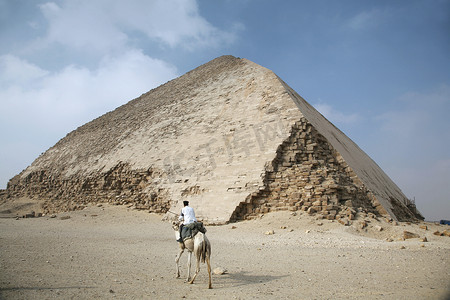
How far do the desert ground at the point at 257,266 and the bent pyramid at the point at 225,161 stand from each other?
1388 millimetres

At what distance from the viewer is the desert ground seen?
391 cm

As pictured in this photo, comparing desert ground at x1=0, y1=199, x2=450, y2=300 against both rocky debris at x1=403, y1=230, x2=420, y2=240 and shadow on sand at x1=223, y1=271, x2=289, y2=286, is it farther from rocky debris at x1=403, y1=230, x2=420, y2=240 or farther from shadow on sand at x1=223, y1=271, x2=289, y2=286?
rocky debris at x1=403, y1=230, x2=420, y2=240

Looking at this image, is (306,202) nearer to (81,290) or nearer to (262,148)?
(262,148)

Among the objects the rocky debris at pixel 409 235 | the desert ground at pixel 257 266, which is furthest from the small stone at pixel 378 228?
the rocky debris at pixel 409 235

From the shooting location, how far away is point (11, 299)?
3.23 m

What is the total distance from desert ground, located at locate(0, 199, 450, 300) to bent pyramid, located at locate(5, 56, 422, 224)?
1.39 metres

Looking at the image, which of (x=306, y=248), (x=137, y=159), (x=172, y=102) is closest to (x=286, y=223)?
(x=306, y=248)

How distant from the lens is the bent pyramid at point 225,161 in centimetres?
1098

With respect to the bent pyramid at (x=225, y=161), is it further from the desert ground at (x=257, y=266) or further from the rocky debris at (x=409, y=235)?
the rocky debris at (x=409, y=235)

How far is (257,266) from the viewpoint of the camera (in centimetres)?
568

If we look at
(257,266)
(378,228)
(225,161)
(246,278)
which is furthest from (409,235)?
(225,161)

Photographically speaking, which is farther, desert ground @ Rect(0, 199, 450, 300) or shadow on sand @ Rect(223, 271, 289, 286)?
shadow on sand @ Rect(223, 271, 289, 286)

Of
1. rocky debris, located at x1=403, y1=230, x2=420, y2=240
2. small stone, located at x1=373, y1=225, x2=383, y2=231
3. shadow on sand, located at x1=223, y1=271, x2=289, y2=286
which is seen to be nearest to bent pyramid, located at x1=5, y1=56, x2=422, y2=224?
small stone, located at x1=373, y1=225, x2=383, y2=231

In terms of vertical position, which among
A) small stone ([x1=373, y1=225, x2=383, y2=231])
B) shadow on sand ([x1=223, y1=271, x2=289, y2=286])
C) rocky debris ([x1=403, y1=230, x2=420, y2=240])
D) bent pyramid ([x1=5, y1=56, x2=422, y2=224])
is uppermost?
bent pyramid ([x1=5, y1=56, x2=422, y2=224])
